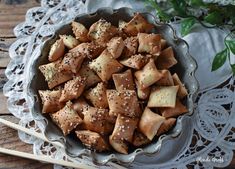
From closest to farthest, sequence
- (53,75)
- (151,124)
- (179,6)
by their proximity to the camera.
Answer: (151,124), (53,75), (179,6)

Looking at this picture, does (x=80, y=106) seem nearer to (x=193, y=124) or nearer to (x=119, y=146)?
(x=119, y=146)

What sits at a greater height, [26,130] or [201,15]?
[201,15]

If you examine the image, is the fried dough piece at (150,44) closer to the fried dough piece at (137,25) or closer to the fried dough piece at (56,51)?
the fried dough piece at (137,25)

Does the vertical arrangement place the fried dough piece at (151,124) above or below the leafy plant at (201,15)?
below

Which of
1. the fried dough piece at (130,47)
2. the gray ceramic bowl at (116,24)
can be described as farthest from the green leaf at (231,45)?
the fried dough piece at (130,47)

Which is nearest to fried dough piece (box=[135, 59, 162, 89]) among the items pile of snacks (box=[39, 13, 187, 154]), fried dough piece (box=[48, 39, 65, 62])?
pile of snacks (box=[39, 13, 187, 154])

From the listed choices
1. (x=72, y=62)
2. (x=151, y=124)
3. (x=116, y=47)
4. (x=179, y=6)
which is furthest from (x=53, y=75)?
(x=179, y=6)
